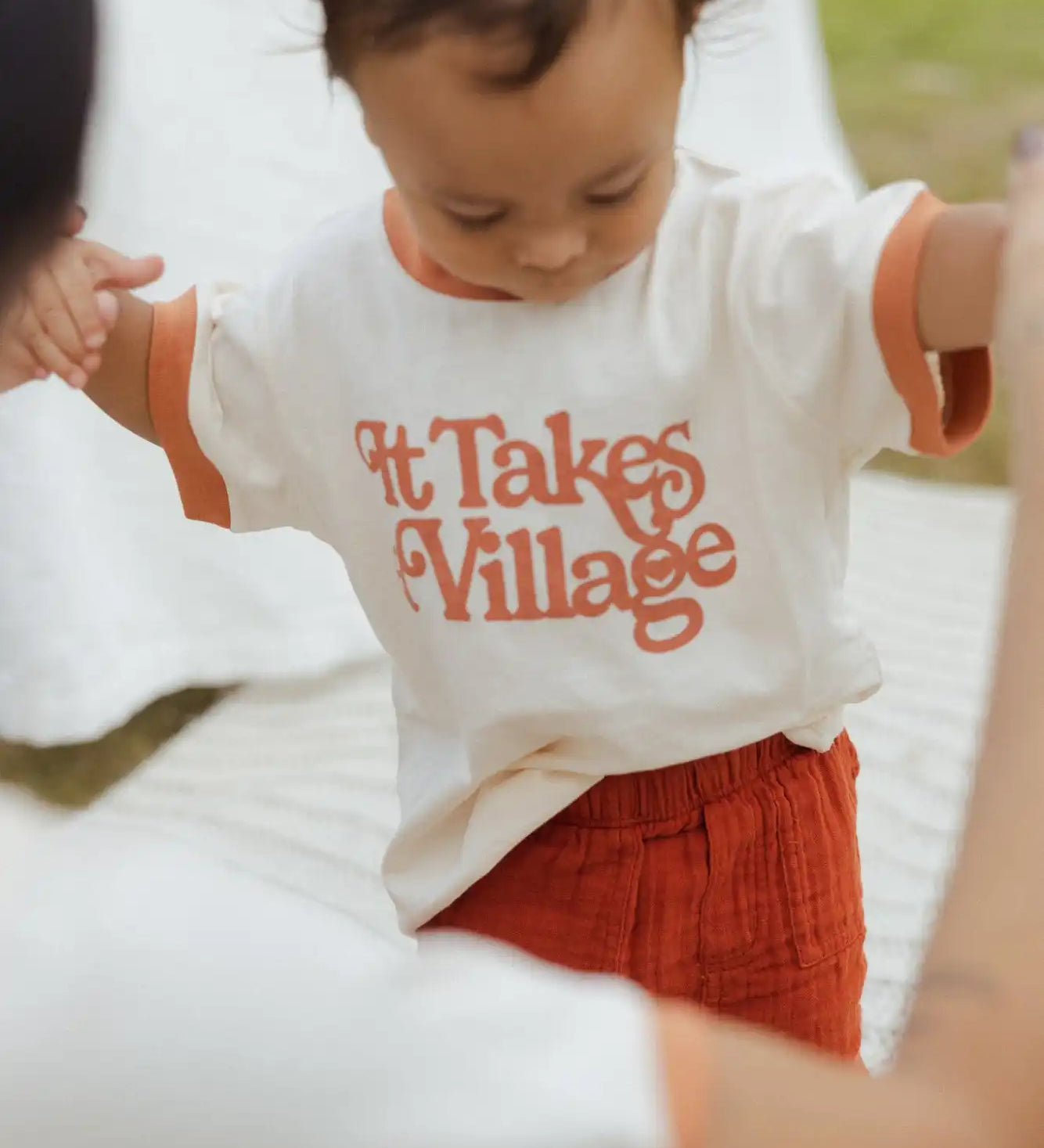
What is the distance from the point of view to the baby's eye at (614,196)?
550mm

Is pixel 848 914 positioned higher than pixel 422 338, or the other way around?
pixel 422 338

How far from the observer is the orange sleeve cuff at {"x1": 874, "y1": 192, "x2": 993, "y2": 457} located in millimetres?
540

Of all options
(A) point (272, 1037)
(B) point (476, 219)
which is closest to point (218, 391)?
(B) point (476, 219)

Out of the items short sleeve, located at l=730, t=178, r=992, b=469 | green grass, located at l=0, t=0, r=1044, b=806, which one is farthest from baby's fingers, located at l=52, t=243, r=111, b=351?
green grass, located at l=0, t=0, r=1044, b=806

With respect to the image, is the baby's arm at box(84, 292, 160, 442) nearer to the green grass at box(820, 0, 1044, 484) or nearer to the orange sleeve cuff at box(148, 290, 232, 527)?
the orange sleeve cuff at box(148, 290, 232, 527)

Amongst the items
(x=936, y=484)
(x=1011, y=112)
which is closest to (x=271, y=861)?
(x=936, y=484)

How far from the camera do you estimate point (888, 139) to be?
2.21m

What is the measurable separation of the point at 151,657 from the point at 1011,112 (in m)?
1.62

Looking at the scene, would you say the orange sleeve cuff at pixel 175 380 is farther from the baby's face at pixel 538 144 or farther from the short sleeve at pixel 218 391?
the baby's face at pixel 538 144

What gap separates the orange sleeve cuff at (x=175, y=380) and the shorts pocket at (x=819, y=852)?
0.30 metres

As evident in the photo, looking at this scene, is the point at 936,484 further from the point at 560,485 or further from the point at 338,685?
the point at 560,485

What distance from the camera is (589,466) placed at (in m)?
0.61

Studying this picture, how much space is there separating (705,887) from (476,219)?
304 mm

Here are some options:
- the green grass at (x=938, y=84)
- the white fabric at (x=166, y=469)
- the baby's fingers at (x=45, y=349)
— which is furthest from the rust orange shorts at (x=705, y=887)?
the green grass at (x=938, y=84)
